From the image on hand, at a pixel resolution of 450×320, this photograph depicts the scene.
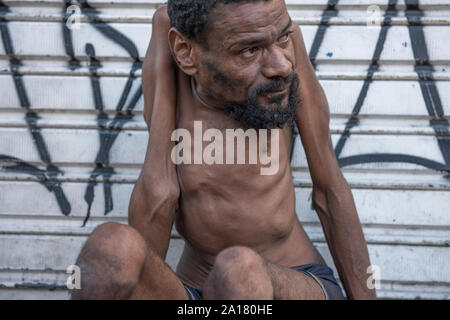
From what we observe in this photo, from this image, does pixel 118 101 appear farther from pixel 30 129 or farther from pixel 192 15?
pixel 192 15

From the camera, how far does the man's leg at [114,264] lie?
179cm

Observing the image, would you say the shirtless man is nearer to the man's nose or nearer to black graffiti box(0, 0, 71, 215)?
the man's nose

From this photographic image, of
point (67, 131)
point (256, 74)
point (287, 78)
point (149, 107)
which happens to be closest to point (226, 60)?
point (256, 74)

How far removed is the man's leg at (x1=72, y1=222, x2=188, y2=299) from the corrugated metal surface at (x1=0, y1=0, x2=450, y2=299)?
1.39 m

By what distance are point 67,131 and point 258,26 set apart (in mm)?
1716

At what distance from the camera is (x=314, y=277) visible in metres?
2.25

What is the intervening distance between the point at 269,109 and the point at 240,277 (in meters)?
0.76

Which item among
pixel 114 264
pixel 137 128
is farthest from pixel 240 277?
pixel 137 128

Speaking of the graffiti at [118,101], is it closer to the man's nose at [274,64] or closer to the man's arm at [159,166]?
the man's arm at [159,166]

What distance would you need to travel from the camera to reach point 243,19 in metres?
2.03

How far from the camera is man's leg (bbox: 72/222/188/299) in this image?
1788 mm

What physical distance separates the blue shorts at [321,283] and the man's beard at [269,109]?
0.70m
